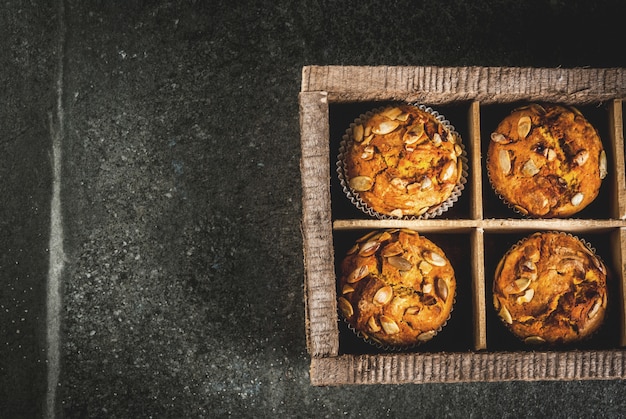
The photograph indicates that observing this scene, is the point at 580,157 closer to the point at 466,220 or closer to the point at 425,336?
the point at 466,220

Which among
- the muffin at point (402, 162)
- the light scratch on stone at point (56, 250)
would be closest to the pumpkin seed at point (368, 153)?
the muffin at point (402, 162)

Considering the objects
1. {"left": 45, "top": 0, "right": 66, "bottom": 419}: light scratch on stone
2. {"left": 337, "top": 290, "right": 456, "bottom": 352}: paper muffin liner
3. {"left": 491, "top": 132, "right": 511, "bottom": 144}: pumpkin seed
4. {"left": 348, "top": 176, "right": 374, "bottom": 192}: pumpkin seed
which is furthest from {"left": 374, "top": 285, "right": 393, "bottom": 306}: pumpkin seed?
{"left": 45, "top": 0, "right": 66, "bottom": 419}: light scratch on stone

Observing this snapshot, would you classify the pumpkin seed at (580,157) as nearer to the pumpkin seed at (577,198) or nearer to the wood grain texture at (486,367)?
the pumpkin seed at (577,198)

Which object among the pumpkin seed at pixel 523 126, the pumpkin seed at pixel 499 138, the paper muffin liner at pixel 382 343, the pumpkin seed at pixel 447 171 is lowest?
the paper muffin liner at pixel 382 343

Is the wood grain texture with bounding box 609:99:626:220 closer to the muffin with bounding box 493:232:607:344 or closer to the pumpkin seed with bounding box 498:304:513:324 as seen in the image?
the muffin with bounding box 493:232:607:344

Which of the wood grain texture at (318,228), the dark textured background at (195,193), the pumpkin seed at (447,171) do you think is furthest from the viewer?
the dark textured background at (195,193)

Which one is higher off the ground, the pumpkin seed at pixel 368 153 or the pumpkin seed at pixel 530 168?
the pumpkin seed at pixel 368 153

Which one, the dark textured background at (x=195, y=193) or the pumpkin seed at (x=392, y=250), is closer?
the pumpkin seed at (x=392, y=250)
